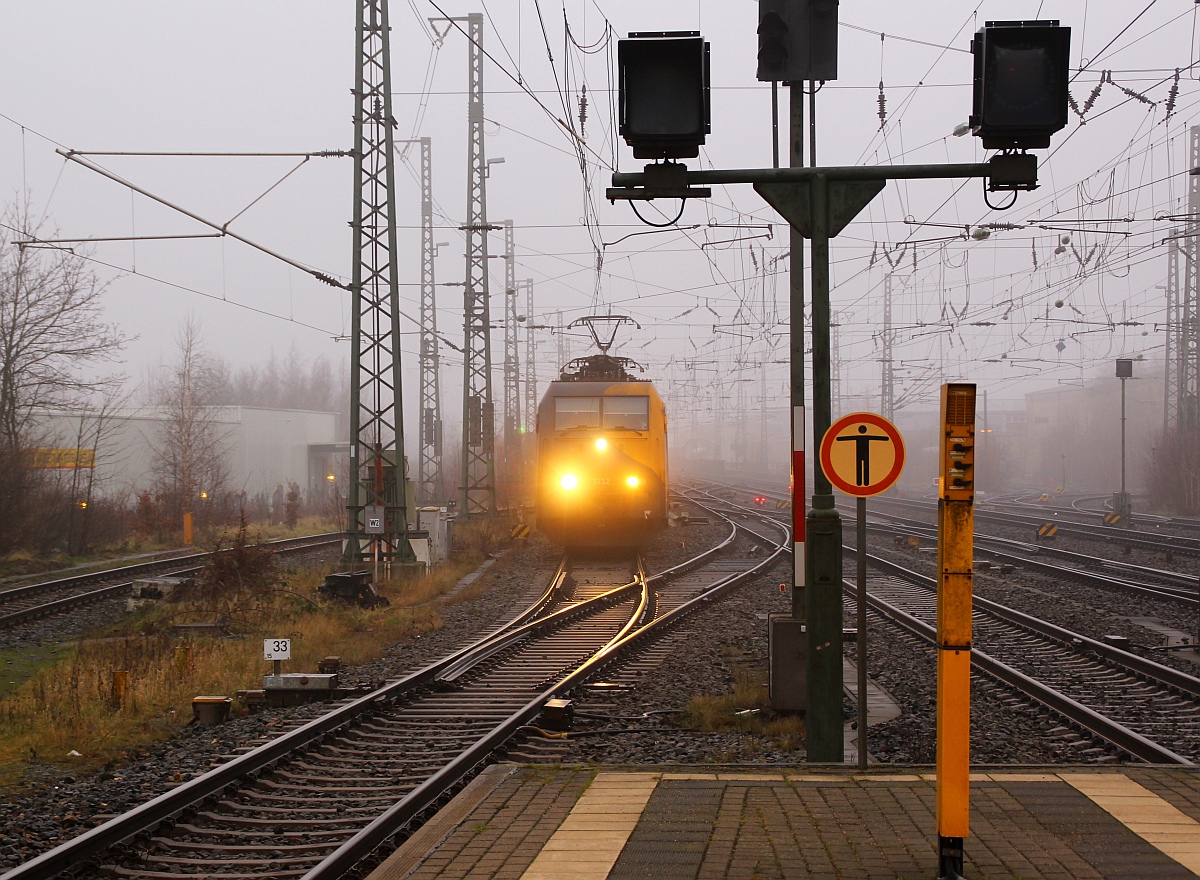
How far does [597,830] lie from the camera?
547cm

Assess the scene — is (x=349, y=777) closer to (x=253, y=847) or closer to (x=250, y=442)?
Result: (x=253, y=847)

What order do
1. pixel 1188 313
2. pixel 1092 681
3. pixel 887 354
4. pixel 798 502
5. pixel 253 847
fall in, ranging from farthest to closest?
pixel 887 354, pixel 1188 313, pixel 1092 681, pixel 798 502, pixel 253 847

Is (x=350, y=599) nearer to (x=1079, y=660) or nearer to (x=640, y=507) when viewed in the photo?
(x=640, y=507)

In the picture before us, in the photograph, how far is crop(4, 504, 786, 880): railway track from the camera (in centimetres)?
577

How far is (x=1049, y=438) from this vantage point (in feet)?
251

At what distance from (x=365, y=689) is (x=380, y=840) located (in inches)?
175

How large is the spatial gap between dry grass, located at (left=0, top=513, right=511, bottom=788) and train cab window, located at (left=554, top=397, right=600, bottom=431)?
14.4 ft

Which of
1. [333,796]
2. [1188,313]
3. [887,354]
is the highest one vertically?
[1188,313]

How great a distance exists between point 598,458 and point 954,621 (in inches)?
698

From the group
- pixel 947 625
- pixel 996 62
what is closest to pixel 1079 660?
pixel 996 62

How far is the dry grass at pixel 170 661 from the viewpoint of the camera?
8555 millimetres

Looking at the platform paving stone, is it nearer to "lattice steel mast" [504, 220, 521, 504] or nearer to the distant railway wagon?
the distant railway wagon

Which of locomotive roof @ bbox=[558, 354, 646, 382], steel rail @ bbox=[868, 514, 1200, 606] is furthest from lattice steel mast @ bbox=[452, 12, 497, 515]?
steel rail @ bbox=[868, 514, 1200, 606]

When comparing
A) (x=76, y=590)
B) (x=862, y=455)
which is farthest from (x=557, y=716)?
(x=76, y=590)
